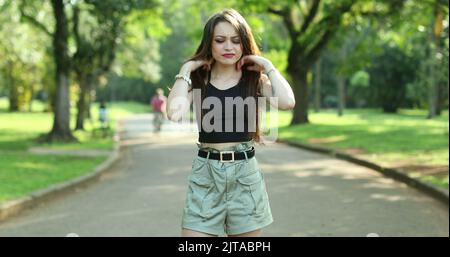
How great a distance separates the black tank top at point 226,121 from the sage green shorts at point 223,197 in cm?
7

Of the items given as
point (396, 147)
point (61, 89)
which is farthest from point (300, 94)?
point (61, 89)

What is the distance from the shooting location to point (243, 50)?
3.47 meters

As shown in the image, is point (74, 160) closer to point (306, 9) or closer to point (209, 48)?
point (209, 48)

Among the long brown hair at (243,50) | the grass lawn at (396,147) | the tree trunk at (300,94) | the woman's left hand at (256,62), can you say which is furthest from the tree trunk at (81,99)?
the woman's left hand at (256,62)

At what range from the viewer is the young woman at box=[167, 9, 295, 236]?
340 cm

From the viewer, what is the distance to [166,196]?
9359 millimetres

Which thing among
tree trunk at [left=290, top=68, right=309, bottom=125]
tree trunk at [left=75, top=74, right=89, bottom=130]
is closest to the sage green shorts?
tree trunk at [left=75, top=74, right=89, bottom=130]

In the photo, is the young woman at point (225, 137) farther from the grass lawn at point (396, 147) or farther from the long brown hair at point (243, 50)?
the grass lawn at point (396, 147)

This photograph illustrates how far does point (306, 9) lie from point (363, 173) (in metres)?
20.1

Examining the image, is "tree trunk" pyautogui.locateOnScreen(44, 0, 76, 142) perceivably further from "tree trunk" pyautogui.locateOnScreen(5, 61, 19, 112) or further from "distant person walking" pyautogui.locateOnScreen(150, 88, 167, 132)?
"tree trunk" pyautogui.locateOnScreen(5, 61, 19, 112)

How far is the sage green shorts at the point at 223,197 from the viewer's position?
3404 mm

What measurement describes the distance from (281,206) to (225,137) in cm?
520

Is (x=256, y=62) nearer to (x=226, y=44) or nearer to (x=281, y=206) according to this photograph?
(x=226, y=44)

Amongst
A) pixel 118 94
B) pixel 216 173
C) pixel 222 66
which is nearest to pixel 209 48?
pixel 222 66
